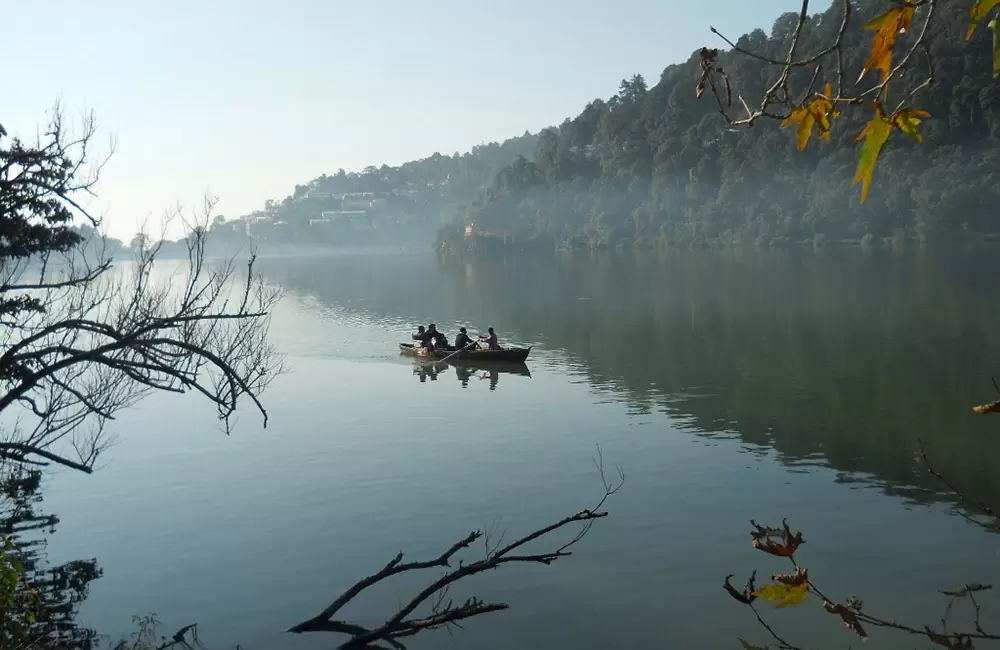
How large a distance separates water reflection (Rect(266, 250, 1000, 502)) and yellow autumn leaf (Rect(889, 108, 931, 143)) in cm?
1350

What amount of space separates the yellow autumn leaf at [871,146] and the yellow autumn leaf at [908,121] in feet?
0.25

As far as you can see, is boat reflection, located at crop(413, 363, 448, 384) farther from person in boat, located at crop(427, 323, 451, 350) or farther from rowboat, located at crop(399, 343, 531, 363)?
person in boat, located at crop(427, 323, 451, 350)

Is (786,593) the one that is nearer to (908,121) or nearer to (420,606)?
(908,121)

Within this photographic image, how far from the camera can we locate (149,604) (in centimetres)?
1147

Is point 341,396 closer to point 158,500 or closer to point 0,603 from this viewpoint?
point 158,500

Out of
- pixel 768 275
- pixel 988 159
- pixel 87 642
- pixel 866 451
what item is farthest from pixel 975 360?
pixel 988 159

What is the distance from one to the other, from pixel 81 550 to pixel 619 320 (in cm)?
2765

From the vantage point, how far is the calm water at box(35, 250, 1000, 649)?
11.0m

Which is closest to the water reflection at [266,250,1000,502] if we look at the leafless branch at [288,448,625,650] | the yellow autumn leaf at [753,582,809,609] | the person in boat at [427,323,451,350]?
the person in boat at [427,323,451,350]

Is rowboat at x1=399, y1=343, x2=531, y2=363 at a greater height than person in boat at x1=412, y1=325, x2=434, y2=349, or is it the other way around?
person in boat at x1=412, y1=325, x2=434, y2=349

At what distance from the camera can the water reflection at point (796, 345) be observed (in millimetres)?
17719

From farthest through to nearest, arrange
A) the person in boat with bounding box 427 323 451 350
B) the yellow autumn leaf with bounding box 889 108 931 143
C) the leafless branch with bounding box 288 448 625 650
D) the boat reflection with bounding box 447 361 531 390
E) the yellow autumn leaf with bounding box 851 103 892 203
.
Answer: the person in boat with bounding box 427 323 451 350, the boat reflection with bounding box 447 361 531 390, the leafless branch with bounding box 288 448 625 650, the yellow autumn leaf with bounding box 889 108 931 143, the yellow autumn leaf with bounding box 851 103 892 203

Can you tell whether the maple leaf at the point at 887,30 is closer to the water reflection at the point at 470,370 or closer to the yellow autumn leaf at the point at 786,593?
the yellow autumn leaf at the point at 786,593

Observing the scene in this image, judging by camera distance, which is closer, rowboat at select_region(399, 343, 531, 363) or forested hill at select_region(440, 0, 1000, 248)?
rowboat at select_region(399, 343, 531, 363)
